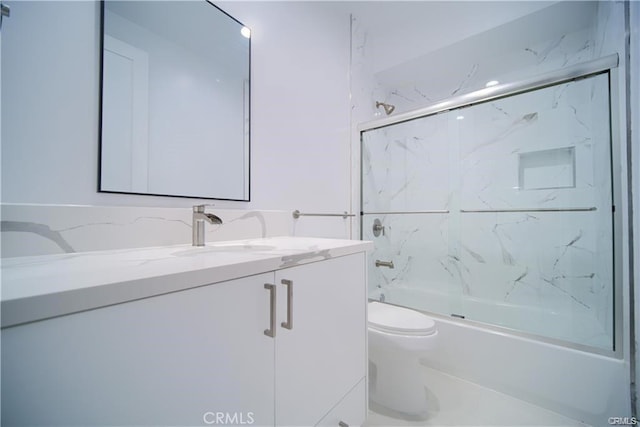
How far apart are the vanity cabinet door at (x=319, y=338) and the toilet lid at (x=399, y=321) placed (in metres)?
0.33

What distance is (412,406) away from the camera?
1279 mm

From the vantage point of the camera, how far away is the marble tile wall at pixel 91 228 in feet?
2.14

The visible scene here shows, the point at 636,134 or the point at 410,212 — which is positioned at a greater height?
the point at 636,134

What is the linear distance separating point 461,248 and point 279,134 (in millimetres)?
1707

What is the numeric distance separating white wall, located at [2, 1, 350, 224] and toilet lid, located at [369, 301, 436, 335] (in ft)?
2.12

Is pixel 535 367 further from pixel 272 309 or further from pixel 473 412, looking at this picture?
pixel 272 309

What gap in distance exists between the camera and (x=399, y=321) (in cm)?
138

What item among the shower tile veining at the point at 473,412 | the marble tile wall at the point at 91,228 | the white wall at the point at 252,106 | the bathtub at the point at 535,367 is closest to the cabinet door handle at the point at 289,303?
the marble tile wall at the point at 91,228

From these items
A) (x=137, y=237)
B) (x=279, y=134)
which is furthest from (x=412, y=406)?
(x=279, y=134)

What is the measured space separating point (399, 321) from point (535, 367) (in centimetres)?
78

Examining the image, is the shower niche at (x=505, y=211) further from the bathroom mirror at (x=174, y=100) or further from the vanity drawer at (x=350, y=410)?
the bathroom mirror at (x=174, y=100)

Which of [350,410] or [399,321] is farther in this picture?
[399,321]

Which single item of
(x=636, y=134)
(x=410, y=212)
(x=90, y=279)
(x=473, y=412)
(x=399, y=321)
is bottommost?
(x=473, y=412)

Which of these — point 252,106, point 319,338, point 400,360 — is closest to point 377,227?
point 400,360
